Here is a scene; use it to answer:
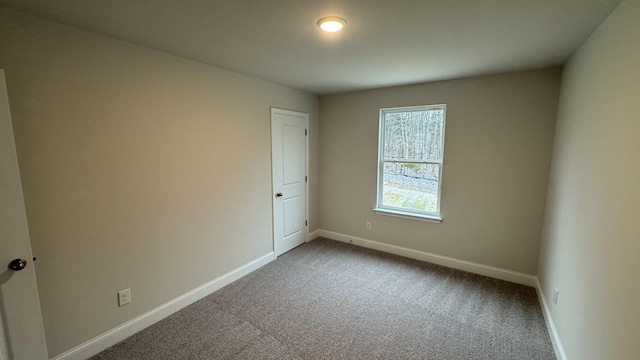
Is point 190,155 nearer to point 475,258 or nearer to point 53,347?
point 53,347

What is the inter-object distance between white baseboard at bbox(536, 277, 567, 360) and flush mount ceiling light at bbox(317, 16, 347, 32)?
2767 mm

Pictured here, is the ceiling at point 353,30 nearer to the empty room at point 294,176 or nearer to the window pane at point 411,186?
the empty room at point 294,176

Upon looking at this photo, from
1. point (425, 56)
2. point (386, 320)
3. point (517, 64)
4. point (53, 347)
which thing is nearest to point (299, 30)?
point (425, 56)

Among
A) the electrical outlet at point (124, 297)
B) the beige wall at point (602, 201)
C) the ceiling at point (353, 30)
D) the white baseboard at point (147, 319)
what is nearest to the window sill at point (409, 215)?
the beige wall at point (602, 201)

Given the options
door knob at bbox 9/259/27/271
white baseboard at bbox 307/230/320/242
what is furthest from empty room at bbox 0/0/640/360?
white baseboard at bbox 307/230/320/242

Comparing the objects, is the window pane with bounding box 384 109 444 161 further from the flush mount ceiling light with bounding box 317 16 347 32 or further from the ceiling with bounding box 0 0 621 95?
the flush mount ceiling light with bounding box 317 16 347 32

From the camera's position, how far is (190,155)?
2543mm

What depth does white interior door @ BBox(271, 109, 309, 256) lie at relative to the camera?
11.7ft

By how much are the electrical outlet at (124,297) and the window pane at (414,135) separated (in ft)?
10.9

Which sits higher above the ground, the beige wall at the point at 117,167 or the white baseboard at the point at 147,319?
the beige wall at the point at 117,167

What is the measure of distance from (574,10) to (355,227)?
10.9 feet

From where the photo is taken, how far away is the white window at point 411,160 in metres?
3.45

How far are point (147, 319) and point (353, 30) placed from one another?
288 cm

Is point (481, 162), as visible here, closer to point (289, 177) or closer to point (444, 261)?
point (444, 261)
